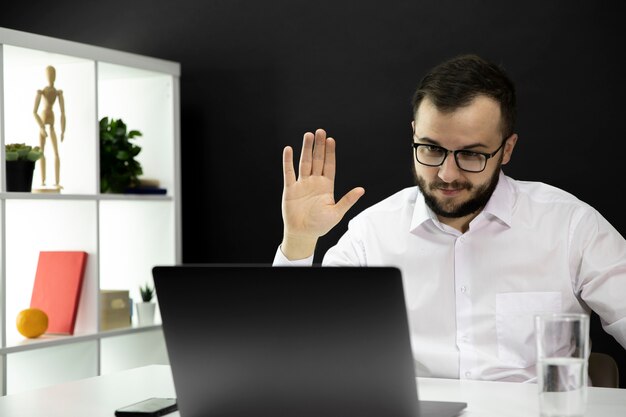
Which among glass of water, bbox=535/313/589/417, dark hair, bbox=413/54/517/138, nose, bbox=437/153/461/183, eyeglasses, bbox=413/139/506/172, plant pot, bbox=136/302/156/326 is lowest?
plant pot, bbox=136/302/156/326

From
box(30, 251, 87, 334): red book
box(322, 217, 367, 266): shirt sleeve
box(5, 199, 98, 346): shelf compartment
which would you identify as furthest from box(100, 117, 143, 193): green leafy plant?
box(322, 217, 367, 266): shirt sleeve

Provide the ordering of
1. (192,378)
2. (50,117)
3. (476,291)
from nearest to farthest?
(192,378)
(476,291)
(50,117)

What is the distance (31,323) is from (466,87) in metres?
1.94

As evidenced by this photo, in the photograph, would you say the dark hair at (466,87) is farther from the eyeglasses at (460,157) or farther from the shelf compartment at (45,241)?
the shelf compartment at (45,241)

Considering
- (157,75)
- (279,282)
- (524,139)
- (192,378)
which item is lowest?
(192,378)

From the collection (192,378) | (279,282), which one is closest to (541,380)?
(279,282)

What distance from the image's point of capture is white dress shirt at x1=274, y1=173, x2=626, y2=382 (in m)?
2.22

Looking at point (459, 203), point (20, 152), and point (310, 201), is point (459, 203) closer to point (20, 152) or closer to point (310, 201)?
point (310, 201)

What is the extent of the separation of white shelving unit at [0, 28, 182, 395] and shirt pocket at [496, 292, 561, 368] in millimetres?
1780

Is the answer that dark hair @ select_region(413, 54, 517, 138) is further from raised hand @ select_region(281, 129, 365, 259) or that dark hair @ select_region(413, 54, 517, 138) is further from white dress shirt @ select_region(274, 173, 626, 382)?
raised hand @ select_region(281, 129, 365, 259)

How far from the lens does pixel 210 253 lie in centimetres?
396

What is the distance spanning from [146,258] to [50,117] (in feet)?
→ 2.51

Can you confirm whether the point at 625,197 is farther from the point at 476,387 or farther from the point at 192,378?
the point at 192,378

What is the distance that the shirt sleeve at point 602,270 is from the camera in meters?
2.16
